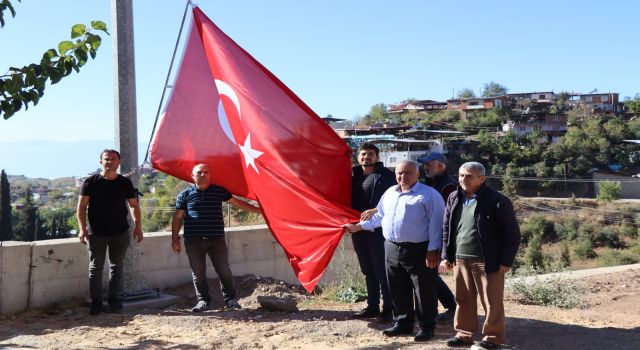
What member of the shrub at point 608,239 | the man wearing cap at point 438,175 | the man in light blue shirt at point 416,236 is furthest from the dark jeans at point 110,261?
the shrub at point 608,239

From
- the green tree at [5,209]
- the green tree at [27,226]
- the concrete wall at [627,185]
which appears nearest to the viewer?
the green tree at [5,209]

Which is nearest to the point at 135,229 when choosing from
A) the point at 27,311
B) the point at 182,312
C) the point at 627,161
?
the point at 182,312

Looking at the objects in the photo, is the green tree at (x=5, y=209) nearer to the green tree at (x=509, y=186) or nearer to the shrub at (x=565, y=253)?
the shrub at (x=565, y=253)

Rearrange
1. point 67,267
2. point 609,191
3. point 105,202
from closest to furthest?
point 105,202 → point 67,267 → point 609,191

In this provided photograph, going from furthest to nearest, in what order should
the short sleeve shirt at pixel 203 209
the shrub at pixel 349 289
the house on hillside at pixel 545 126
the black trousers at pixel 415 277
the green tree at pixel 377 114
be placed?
the green tree at pixel 377 114, the house on hillside at pixel 545 126, the shrub at pixel 349 289, the short sleeve shirt at pixel 203 209, the black trousers at pixel 415 277

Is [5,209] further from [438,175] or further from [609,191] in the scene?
[609,191]

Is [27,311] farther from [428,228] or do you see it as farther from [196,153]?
[428,228]

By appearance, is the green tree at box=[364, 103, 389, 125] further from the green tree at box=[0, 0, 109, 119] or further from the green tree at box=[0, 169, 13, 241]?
the green tree at box=[0, 0, 109, 119]

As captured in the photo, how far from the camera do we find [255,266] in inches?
360

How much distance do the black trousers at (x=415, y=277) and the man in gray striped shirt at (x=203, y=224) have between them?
2040 mm

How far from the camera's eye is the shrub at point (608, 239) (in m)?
46.0

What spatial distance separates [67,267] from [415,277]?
4.27m

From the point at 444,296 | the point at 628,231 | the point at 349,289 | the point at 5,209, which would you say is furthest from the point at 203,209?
the point at 628,231

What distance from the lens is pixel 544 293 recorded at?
834 cm
